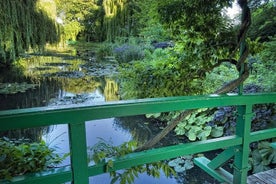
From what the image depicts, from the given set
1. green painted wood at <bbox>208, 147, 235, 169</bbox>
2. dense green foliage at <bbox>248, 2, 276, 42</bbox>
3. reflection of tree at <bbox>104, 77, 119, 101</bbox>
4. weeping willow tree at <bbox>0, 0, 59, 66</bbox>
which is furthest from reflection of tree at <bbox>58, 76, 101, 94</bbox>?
green painted wood at <bbox>208, 147, 235, 169</bbox>

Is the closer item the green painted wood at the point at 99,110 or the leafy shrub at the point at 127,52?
the green painted wood at the point at 99,110

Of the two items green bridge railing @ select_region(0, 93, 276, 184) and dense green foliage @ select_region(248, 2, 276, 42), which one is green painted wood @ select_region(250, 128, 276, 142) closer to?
green bridge railing @ select_region(0, 93, 276, 184)

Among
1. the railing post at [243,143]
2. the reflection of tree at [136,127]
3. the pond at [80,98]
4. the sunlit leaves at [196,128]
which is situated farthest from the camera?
the reflection of tree at [136,127]

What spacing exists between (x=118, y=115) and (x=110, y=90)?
659cm

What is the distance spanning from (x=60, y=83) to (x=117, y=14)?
4991mm

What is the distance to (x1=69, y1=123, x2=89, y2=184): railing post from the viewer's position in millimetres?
875

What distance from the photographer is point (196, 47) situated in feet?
5.53

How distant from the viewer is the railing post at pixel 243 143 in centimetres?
132

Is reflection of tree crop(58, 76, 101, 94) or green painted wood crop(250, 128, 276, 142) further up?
green painted wood crop(250, 128, 276, 142)

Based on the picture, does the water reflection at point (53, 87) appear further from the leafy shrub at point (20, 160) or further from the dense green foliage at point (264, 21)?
the leafy shrub at point (20, 160)

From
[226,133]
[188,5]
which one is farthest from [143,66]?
[226,133]

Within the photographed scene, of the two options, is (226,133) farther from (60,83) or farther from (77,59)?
(77,59)

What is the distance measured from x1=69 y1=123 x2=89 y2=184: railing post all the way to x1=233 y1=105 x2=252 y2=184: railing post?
950 millimetres

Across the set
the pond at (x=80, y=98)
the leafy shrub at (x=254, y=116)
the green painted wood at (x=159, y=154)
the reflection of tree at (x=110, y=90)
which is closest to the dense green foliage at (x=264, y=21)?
the leafy shrub at (x=254, y=116)
